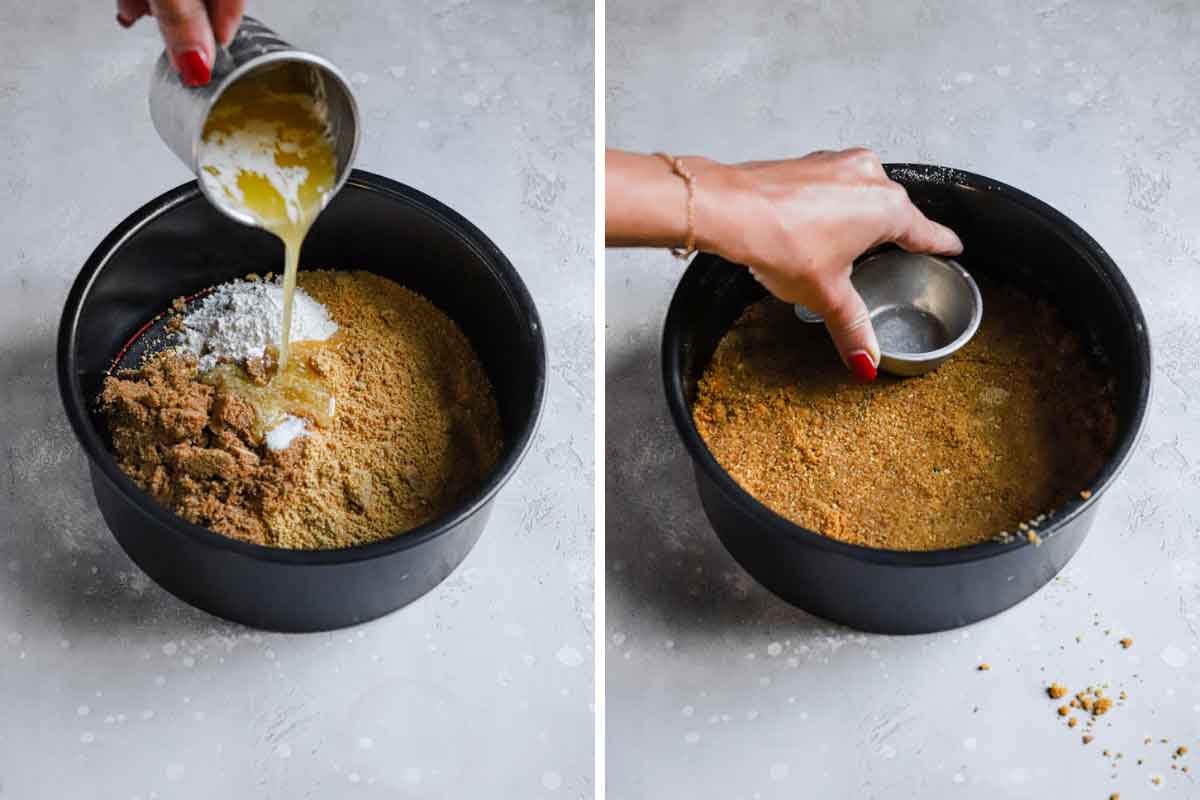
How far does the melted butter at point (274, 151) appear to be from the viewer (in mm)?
1354

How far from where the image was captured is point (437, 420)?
170 centimetres

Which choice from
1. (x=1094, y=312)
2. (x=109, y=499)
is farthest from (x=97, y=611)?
(x=1094, y=312)

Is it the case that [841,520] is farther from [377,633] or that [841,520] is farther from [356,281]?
[356,281]

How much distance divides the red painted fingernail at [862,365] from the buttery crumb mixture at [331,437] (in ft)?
1.32

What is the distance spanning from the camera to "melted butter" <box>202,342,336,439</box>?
164 centimetres

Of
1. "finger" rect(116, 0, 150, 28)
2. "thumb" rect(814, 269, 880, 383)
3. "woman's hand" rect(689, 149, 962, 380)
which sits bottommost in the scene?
"thumb" rect(814, 269, 880, 383)

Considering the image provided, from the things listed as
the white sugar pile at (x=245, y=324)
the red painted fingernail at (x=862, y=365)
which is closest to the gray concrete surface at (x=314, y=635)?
the white sugar pile at (x=245, y=324)

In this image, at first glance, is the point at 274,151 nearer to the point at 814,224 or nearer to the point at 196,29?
the point at 196,29

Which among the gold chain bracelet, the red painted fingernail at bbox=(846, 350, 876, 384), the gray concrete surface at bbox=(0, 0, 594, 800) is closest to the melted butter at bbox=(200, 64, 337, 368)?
the gold chain bracelet

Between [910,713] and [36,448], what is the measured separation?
3.29ft

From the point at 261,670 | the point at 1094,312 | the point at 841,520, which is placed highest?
the point at 1094,312

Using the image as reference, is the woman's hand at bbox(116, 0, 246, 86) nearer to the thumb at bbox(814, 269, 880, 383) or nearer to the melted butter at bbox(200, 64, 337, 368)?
the melted butter at bbox(200, 64, 337, 368)

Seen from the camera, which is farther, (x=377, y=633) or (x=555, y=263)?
(x=555, y=263)

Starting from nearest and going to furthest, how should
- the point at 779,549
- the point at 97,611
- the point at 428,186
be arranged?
the point at 779,549, the point at 97,611, the point at 428,186
